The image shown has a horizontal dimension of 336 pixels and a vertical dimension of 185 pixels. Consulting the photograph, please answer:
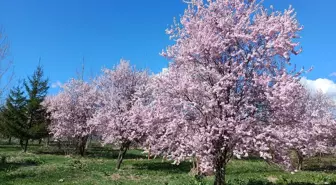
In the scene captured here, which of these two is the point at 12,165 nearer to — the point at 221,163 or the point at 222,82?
the point at 221,163

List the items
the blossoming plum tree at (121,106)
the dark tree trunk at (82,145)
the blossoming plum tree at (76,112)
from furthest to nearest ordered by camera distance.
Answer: the dark tree trunk at (82,145)
the blossoming plum tree at (76,112)
the blossoming plum tree at (121,106)

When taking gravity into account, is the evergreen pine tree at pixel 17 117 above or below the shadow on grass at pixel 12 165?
above

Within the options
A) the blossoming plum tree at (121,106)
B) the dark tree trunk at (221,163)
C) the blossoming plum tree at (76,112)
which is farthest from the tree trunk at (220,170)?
the blossoming plum tree at (76,112)

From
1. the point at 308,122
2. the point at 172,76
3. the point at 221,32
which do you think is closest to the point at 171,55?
the point at 172,76

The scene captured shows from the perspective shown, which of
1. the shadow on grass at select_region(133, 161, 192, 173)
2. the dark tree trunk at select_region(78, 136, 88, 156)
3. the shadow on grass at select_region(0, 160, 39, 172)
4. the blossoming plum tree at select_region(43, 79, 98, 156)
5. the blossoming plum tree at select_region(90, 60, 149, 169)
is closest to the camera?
the shadow on grass at select_region(0, 160, 39, 172)

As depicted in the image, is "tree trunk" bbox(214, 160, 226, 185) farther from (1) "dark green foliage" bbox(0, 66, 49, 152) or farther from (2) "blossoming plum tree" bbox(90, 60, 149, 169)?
(1) "dark green foliage" bbox(0, 66, 49, 152)

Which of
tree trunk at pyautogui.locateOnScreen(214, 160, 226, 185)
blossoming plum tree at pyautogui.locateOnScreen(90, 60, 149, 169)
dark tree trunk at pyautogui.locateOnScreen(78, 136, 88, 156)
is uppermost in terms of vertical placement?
blossoming plum tree at pyautogui.locateOnScreen(90, 60, 149, 169)

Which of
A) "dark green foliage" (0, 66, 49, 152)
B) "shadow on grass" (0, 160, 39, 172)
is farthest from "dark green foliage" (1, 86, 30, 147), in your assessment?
"shadow on grass" (0, 160, 39, 172)

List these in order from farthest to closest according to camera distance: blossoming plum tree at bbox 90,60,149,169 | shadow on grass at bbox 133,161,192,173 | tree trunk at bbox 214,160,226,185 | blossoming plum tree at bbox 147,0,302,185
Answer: shadow on grass at bbox 133,161,192,173 → blossoming plum tree at bbox 90,60,149,169 → tree trunk at bbox 214,160,226,185 → blossoming plum tree at bbox 147,0,302,185

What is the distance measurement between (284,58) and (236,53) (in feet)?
6.18

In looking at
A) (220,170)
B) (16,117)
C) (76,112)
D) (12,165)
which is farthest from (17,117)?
(220,170)

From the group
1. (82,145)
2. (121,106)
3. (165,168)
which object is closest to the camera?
(121,106)

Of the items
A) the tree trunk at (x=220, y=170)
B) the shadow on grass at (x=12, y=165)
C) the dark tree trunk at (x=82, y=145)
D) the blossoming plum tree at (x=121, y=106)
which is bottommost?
the shadow on grass at (x=12, y=165)

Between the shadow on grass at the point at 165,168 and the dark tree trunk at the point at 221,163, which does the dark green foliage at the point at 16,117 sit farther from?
the dark tree trunk at the point at 221,163
